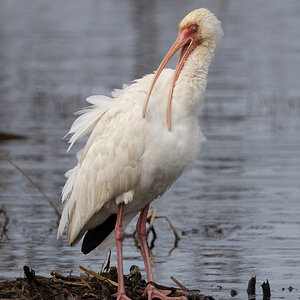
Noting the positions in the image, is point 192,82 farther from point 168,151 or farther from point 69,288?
point 69,288

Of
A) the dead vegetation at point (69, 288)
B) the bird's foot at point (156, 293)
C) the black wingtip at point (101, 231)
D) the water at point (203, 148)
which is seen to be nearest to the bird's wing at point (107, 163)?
the black wingtip at point (101, 231)

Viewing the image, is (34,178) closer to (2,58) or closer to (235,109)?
(235,109)

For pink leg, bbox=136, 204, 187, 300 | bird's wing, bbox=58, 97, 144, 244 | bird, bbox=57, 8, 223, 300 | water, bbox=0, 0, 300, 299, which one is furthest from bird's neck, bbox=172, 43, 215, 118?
water, bbox=0, 0, 300, 299

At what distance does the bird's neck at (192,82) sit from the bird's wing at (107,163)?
1.21 ft

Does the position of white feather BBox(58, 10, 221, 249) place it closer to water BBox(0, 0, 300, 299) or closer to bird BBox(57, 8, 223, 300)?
bird BBox(57, 8, 223, 300)

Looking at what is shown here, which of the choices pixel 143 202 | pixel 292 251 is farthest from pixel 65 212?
pixel 292 251

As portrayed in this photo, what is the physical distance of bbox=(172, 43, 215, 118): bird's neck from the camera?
862 cm

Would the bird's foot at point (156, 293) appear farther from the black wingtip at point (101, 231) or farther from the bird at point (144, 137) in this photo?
the black wingtip at point (101, 231)

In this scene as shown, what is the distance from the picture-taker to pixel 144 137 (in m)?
8.58

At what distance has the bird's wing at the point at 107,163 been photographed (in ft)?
28.3

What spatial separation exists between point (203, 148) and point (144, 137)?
26.7 feet

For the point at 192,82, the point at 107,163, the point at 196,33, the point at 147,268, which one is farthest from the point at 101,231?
the point at 196,33

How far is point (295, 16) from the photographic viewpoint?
1533 inches

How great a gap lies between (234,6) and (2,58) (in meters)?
17.9
